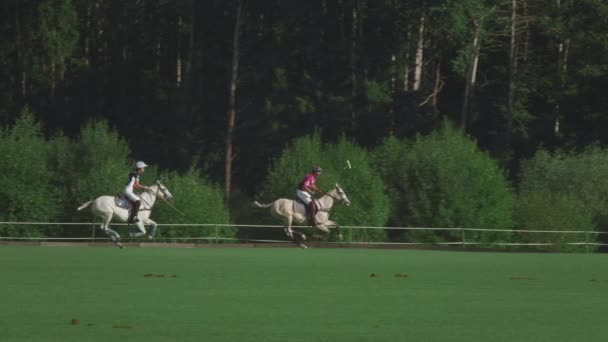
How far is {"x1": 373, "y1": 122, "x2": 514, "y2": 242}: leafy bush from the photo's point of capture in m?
42.4

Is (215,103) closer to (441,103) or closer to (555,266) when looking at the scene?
(441,103)

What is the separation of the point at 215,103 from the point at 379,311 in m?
50.1

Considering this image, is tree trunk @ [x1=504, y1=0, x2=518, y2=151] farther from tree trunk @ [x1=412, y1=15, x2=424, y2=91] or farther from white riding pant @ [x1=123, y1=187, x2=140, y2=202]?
white riding pant @ [x1=123, y1=187, x2=140, y2=202]

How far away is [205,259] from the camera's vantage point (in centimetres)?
2578

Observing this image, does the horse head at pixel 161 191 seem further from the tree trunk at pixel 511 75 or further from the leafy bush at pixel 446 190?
the tree trunk at pixel 511 75

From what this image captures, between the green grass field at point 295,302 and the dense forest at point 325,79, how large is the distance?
32.2m

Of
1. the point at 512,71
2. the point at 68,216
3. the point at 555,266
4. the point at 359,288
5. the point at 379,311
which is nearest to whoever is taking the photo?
the point at 379,311

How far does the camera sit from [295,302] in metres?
14.6

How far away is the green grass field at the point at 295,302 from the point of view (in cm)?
1152

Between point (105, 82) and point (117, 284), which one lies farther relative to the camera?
point (105, 82)

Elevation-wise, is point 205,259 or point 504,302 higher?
point 504,302

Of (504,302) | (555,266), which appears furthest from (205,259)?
(504,302)

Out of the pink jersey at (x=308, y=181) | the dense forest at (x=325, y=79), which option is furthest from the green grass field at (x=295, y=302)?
the dense forest at (x=325, y=79)

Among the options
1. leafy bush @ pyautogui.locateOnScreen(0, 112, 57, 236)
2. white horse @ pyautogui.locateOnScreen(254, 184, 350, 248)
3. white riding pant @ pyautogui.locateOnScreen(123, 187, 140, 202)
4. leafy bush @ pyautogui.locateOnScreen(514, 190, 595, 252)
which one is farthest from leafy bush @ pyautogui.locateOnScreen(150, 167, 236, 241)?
leafy bush @ pyautogui.locateOnScreen(514, 190, 595, 252)
